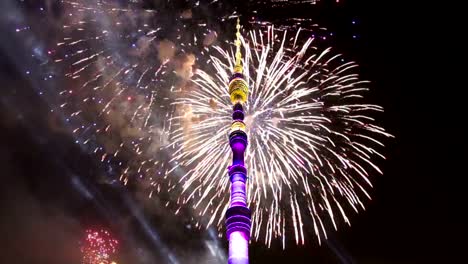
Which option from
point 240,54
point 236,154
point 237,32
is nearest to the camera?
point 237,32

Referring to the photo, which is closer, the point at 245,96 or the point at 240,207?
the point at 240,207

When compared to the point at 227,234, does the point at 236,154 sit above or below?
above

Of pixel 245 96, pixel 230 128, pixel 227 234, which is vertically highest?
pixel 245 96

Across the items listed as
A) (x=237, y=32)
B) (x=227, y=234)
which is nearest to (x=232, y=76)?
(x=237, y=32)

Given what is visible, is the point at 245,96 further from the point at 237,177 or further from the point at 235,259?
the point at 235,259

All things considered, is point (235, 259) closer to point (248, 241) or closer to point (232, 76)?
point (248, 241)

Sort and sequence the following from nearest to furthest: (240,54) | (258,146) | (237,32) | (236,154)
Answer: (258,146) → (237,32) → (236,154) → (240,54)

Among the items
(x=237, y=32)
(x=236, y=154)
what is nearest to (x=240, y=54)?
(x=237, y=32)
